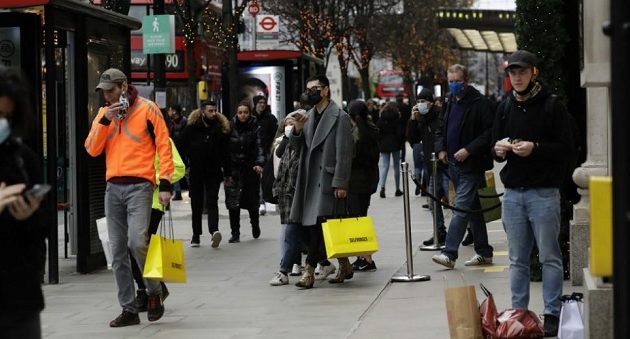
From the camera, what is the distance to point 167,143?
33.7 ft

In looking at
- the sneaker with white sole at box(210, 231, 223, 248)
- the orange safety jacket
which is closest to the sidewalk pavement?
the sneaker with white sole at box(210, 231, 223, 248)

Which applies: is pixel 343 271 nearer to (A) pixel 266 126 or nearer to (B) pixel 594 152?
(B) pixel 594 152

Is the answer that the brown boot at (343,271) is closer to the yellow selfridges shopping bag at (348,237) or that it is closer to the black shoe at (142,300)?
the yellow selfridges shopping bag at (348,237)

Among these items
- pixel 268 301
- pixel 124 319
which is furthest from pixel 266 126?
pixel 124 319

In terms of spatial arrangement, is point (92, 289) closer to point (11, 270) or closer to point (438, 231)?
point (438, 231)

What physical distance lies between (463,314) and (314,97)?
4460 millimetres

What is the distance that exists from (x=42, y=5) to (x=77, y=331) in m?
3.94

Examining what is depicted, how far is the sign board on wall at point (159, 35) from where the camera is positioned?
21.6 meters

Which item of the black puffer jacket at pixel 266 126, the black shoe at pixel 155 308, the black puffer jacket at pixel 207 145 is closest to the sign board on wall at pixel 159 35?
the black puffer jacket at pixel 266 126

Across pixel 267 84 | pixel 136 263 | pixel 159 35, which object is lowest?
pixel 136 263

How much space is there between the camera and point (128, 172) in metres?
10.1

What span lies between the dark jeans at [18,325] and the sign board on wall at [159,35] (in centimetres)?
1658

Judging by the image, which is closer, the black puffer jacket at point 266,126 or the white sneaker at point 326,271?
the white sneaker at point 326,271

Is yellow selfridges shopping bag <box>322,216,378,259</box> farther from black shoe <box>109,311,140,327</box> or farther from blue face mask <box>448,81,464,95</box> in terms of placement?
black shoe <box>109,311,140,327</box>
